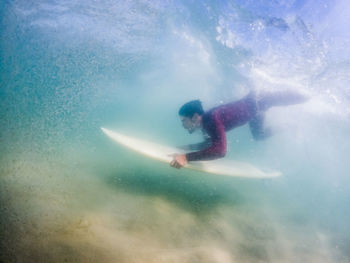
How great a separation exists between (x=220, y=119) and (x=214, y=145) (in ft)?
3.02

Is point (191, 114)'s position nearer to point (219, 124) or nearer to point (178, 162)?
point (219, 124)

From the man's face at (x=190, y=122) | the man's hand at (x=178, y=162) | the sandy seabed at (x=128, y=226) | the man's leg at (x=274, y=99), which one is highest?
the man's leg at (x=274, y=99)

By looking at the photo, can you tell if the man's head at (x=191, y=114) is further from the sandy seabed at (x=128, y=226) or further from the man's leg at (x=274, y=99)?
the man's leg at (x=274, y=99)

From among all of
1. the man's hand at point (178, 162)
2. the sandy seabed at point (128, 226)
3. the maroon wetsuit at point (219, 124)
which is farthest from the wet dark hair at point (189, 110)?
the sandy seabed at point (128, 226)

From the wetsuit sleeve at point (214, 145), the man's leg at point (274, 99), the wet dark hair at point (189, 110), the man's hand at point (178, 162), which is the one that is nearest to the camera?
the man's hand at point (178, 162)

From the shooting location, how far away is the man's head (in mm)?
4922

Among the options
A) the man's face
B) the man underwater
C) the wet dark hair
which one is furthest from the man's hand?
the wet dark hair

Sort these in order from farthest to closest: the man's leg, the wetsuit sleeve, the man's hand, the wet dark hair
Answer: the man's leg
the wet dark hair
the wetsuit sleeve
the man's hand

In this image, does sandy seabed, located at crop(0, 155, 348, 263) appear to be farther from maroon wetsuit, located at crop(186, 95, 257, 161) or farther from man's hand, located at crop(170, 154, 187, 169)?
maroon wetsuit, located at crop(186, 95, 257, 161)

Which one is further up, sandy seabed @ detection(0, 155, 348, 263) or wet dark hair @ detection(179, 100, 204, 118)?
wet dark hair @ detection(179, 100, 204, 118)

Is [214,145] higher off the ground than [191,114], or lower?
lower

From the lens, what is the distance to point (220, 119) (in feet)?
16.7

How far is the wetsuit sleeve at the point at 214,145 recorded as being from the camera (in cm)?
434

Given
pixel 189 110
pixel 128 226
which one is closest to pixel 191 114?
pixel 189 110
